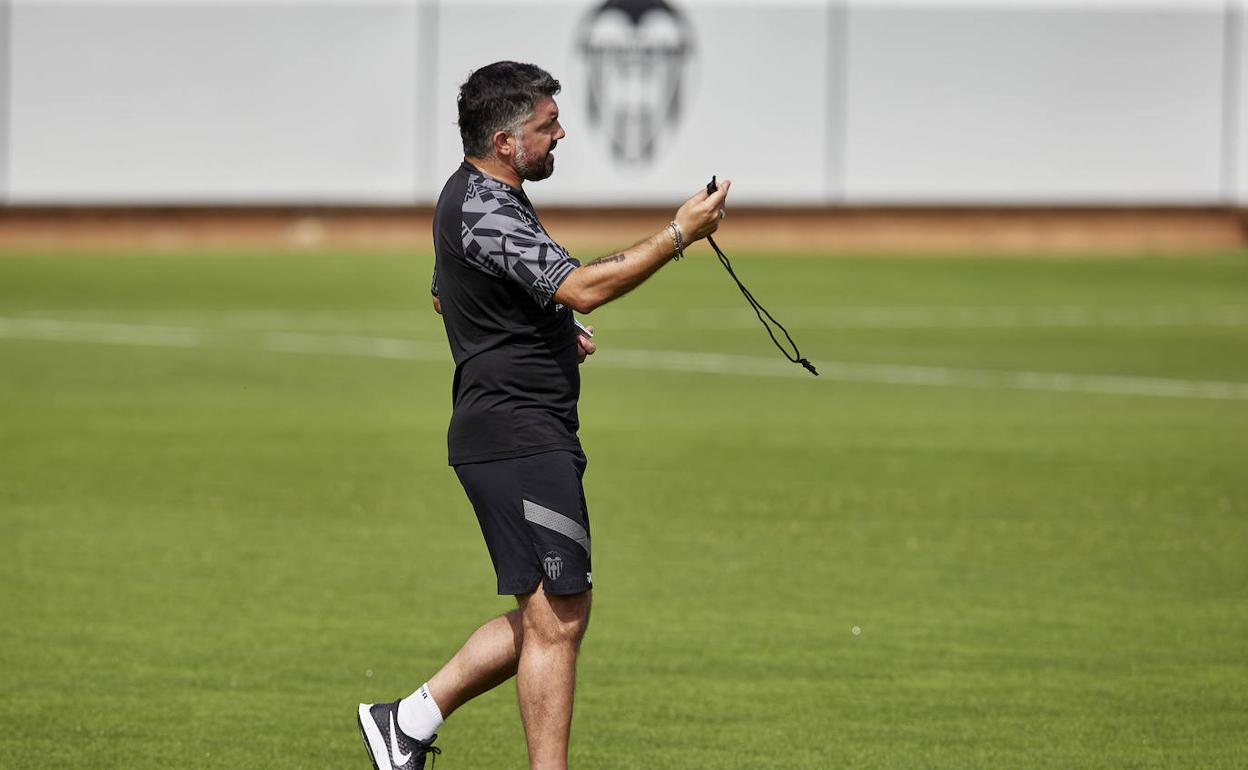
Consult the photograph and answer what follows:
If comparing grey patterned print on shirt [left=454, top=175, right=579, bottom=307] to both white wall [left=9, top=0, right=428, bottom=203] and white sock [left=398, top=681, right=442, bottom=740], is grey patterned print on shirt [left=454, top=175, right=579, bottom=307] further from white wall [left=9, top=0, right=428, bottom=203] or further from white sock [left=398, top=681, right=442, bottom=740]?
white wall [left=9, top=0, right=428, bottom=203]

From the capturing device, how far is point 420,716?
24.2 feet

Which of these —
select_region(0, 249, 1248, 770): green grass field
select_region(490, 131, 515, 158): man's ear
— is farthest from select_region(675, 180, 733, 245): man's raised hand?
select_region(0, 249, 1248, 770): green grass field

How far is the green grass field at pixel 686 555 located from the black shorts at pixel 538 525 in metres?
1.46

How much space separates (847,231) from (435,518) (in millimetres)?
25017

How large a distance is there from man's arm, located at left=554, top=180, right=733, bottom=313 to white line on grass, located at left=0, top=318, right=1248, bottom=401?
15274 mm

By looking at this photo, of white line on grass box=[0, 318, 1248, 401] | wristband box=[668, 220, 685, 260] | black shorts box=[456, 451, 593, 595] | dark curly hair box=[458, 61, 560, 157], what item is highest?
dark curly hair box=[458, 61, 560, 157]

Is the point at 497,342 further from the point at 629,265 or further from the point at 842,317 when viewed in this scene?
the point at 842,317

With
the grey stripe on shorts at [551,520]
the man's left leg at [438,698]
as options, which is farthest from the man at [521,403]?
the man's left leg at [438,698]

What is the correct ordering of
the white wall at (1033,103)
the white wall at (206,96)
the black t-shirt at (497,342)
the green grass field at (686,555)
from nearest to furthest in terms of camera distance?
the black t-shirt at (497,342), the green grass field at (686,555), the white wall at (206,96), the white wall at (1033,103)

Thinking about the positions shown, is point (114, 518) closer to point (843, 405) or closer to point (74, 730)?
point (74, 730)

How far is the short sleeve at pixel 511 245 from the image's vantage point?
6.59 metres

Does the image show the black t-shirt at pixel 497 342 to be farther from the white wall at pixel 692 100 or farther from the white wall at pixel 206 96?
the white wall at pixel 206 96

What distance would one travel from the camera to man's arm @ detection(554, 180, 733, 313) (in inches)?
257

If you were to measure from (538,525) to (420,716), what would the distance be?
3.01 ft
